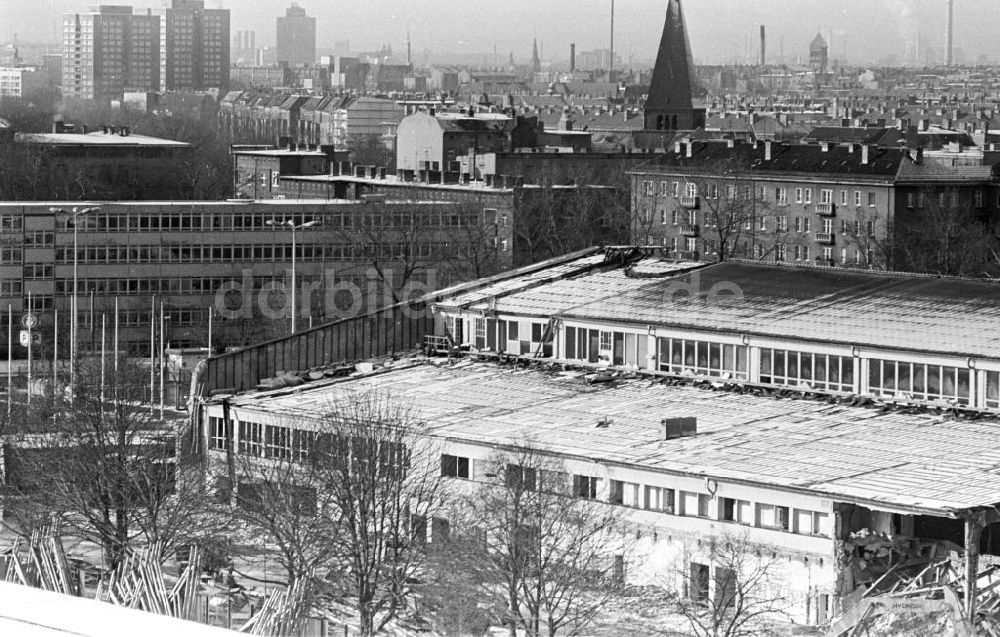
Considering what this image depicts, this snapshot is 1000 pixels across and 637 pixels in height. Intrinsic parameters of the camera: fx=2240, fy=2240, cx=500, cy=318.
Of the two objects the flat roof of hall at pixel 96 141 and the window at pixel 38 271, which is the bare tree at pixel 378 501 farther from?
the flat roof of hall at pixel 96 141

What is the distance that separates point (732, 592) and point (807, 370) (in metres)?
12.1

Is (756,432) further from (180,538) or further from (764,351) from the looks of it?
(180,538)

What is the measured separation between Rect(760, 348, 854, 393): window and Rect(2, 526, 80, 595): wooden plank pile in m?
14.4

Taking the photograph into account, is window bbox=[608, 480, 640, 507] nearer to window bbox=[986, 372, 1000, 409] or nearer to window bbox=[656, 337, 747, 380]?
window bbox=[986, 372, 1000, 409]

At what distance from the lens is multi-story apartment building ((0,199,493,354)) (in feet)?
227

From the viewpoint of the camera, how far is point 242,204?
72000 mm

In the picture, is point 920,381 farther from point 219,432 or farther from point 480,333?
point 219,432

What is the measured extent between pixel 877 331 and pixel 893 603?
12.2m

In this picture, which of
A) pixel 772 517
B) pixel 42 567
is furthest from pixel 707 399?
pixel 42 567

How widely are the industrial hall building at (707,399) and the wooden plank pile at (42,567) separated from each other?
5474 mm

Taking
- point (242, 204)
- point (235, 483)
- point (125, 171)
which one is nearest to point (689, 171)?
point (242, 204)

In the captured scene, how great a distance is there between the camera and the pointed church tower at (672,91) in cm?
14450

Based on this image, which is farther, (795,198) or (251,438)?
(795,198)

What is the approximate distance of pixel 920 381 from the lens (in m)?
37.9
